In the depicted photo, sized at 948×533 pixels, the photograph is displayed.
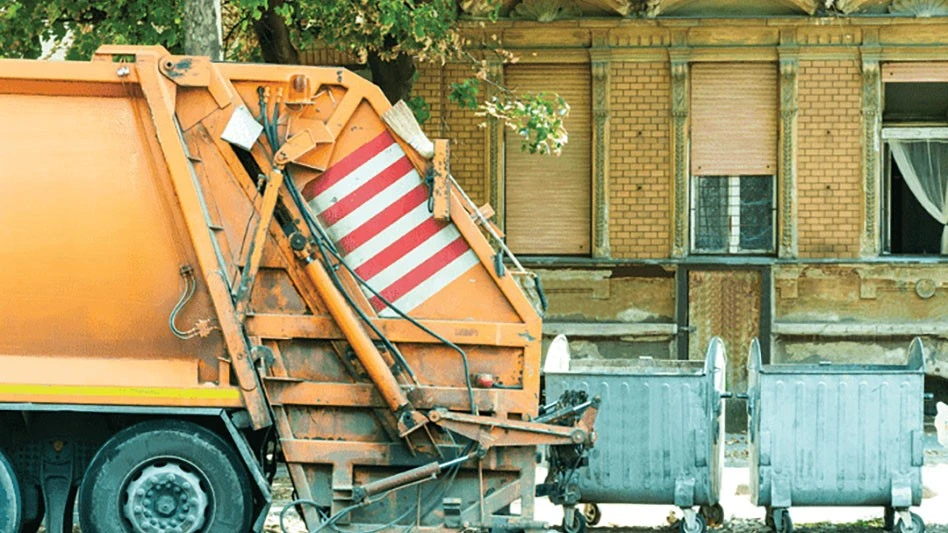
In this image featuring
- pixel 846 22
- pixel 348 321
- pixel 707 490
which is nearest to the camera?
pixel 348 321

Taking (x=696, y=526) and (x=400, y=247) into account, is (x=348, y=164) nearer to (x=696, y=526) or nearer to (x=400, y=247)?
(x=400, y=247)

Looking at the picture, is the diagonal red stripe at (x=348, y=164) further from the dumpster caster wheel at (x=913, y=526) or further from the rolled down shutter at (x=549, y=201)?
the rolled down shutter at (x=549, y=201)

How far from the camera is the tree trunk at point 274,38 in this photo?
41.7ft

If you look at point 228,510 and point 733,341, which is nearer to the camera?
point 228,510

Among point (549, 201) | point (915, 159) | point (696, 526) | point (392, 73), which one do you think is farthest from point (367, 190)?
point (915, 159)

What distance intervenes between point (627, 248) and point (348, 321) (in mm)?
8369

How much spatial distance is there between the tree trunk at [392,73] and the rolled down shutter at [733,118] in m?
3.26

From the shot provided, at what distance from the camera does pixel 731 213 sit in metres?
16.0

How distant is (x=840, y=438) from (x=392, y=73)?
20.3 feet

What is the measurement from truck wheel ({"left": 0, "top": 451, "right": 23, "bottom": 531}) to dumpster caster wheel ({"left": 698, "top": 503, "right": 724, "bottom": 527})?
4.27 m

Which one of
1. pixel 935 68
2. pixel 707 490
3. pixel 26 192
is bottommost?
pixel 707 490

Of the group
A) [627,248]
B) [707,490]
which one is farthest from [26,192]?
[627,248]

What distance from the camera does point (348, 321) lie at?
7.86 metres

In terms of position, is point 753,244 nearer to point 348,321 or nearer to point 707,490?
point 707,490
